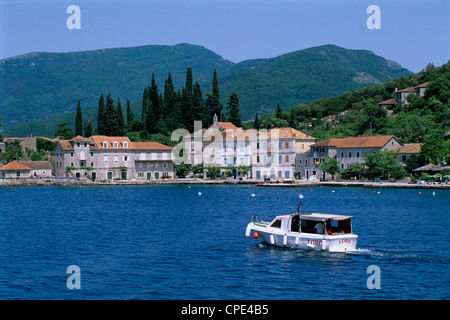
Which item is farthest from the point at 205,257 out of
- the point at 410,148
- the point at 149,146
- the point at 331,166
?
the point at 149,146

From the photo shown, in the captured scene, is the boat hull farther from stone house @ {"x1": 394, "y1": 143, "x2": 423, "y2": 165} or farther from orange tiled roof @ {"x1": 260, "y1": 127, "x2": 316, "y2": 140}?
orange tiled roof @ {"x1": 260, "y1": 127, "x2": 316, "y2": 140}

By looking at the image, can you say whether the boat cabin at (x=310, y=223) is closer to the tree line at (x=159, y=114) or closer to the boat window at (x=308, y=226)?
the boat window at (x=308, y=226)

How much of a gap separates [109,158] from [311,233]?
70.3 m

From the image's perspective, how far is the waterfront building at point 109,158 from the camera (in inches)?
3693

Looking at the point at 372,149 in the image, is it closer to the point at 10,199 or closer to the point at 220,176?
the point at 220,176

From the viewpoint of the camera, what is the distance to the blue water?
21406 millimetres

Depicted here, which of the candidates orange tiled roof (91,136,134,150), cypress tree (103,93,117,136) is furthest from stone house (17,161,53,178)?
cypress tree (103,93,117,136)

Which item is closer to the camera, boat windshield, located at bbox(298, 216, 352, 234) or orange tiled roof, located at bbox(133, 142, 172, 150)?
boat windshield, located at bbox(298, 216, 352, 234)

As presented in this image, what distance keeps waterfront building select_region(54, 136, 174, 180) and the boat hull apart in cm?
6838

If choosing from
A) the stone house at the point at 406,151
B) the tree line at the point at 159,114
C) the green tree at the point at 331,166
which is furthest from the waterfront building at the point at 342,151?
the tree line at the point at 159,114

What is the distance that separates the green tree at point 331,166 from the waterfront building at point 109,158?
27726 mm
